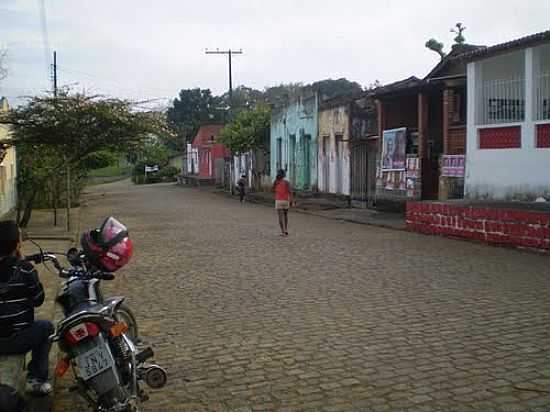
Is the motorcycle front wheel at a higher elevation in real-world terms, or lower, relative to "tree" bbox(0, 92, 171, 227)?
lower

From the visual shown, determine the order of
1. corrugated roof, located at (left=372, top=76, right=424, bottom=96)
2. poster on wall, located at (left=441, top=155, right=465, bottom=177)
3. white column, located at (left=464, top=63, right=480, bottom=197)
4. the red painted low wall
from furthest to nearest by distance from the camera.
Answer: corrugated roof, located at (left=372, top=76, right=424, bottom=96) → poster on wall, located at (left=441, top=155, right=465, bottom=177) → white column, located at (left=464, top=63, right=480, bottom=197) → the red painted low wall

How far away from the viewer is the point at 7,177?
25266mm

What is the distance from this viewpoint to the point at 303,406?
4789 millimetres

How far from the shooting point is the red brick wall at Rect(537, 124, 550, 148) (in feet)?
48.0

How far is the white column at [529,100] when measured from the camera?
14922 millimetres

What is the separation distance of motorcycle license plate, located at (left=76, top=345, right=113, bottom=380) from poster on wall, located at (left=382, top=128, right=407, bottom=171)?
18071mm

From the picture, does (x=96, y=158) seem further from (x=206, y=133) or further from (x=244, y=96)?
(x=244, y=96)

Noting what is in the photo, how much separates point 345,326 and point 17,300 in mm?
3407

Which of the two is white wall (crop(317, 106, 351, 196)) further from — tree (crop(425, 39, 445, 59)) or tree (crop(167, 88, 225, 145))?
tree (crop(167, 88, 225, 145))

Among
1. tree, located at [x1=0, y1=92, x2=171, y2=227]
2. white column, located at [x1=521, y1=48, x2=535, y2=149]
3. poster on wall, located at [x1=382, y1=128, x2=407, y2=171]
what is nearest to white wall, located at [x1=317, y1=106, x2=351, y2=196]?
poster on wall, located at [x1=382, y1=128, x2=407, y2=171]

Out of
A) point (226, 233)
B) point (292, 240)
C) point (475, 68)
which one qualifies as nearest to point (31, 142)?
point (226, 233)

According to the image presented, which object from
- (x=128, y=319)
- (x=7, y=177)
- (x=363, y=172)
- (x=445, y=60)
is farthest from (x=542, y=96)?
(x=7, y=177)

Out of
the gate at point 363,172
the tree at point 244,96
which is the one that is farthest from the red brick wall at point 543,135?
the tree at point 244,96

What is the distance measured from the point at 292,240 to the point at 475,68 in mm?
6171
